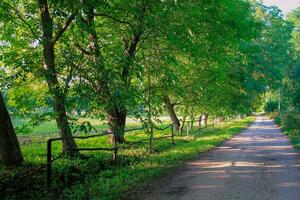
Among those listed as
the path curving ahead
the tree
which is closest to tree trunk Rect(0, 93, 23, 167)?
the tree

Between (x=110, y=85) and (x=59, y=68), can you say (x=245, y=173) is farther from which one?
(x=59, y=68)

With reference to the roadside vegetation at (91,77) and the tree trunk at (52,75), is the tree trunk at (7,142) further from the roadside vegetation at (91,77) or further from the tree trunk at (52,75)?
the tree trunk at (52,75)

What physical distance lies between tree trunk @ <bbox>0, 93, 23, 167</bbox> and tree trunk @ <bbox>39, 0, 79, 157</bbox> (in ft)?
4.17

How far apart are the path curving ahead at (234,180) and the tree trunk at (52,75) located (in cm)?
313

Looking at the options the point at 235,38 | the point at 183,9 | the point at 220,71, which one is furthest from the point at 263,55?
the point at 183,9

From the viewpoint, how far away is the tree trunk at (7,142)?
10336 mm

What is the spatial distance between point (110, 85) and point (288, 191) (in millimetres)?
5219

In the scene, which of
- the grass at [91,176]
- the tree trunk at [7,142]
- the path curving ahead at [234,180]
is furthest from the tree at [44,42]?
the path curving ahead at [234,180]

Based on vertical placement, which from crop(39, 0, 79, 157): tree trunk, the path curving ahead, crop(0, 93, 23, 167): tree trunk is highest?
crop(39, 0, 79, 157): tree trunk

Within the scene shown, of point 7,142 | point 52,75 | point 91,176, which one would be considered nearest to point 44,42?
point 52,75

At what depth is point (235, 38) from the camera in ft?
51.9

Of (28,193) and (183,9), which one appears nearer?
(28,193)

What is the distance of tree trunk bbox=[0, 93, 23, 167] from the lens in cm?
1034

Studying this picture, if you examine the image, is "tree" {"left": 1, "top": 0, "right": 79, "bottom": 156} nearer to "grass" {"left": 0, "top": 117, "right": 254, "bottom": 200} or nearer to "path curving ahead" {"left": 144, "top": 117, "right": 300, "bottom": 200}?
"grass" {"left": 0, "top": 117, "right": 254, "bottom": 200}
